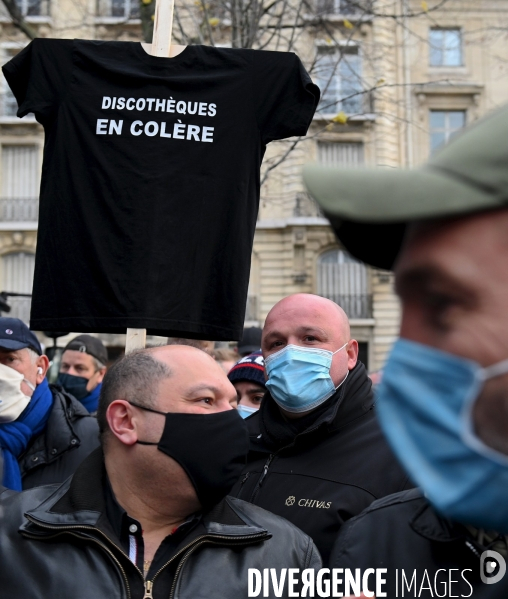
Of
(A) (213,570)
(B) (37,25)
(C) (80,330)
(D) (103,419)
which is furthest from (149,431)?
(B) (37,25)

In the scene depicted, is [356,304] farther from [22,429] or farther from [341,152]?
[22,429]

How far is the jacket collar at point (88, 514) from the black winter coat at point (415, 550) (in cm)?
59

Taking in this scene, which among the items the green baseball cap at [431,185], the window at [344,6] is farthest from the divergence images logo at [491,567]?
the window at [344,6]

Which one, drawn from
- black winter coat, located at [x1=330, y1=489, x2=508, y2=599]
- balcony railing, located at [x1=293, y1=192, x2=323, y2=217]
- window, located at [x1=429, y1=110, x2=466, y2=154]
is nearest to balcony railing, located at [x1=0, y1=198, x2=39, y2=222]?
balcony railing, located at [x1=293, y1=192, x2=323, y2=217]

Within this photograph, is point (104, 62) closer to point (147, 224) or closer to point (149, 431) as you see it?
point (147, 224)

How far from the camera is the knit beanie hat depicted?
4.65 metres

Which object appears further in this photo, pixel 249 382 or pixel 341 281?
pixel 341 281

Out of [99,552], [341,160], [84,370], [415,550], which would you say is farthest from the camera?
[341,160]

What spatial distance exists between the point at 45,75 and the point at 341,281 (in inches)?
953

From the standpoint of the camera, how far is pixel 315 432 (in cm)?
319

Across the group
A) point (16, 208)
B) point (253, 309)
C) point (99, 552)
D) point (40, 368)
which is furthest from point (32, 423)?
point (16, 208)

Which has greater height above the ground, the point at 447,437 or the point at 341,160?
the point at 341,160

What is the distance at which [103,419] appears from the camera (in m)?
2.74

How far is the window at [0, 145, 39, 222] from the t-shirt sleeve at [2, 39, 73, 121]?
2453cm
